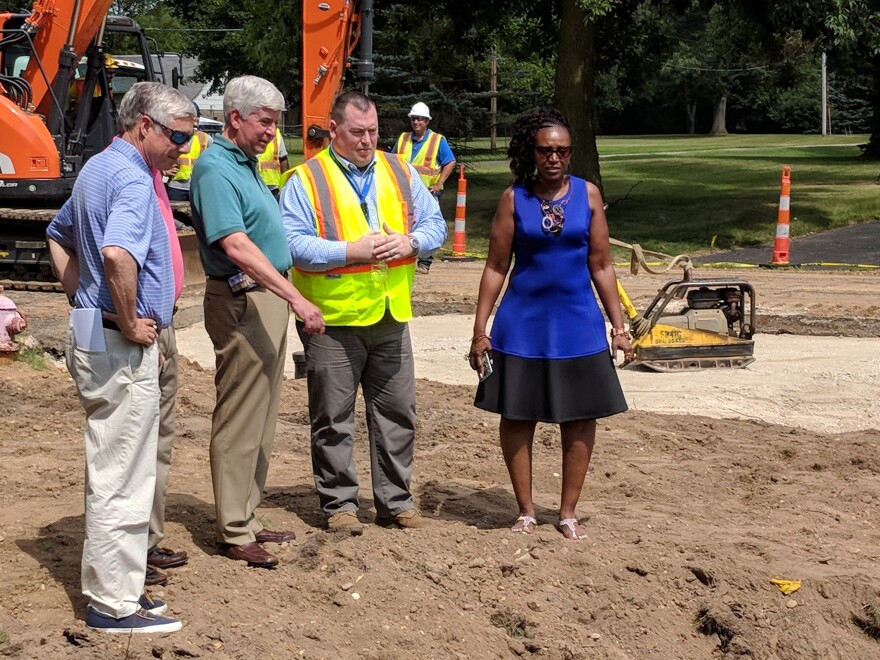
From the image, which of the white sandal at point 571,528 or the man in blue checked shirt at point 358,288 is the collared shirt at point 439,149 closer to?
the man in blue checked shirt at point 358,288

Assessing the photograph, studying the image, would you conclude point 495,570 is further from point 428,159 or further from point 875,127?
point 875,127

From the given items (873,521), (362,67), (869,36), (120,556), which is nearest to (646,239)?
(869,36)

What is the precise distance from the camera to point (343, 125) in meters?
5.65

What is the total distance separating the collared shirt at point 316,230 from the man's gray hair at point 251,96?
0.58 m

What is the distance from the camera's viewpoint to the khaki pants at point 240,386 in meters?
5.34

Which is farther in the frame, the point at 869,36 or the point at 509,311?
the point at 869,36

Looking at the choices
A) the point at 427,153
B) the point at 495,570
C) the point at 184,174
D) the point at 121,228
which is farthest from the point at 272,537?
the point at 184,174

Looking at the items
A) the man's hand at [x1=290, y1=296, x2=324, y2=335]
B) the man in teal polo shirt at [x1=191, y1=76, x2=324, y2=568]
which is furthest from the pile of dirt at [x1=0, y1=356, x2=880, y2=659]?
the man's hand at [x1=290, y1=296, x2=324, y2=335]

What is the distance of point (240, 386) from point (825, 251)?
15.0 meters

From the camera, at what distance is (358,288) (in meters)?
5.69

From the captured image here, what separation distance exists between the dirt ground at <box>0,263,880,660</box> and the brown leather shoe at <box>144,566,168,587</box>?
33 mm

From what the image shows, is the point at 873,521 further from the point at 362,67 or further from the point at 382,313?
the point at 362,67

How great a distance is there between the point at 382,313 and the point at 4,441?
3.17 m

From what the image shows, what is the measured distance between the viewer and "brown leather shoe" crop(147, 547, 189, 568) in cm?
527
